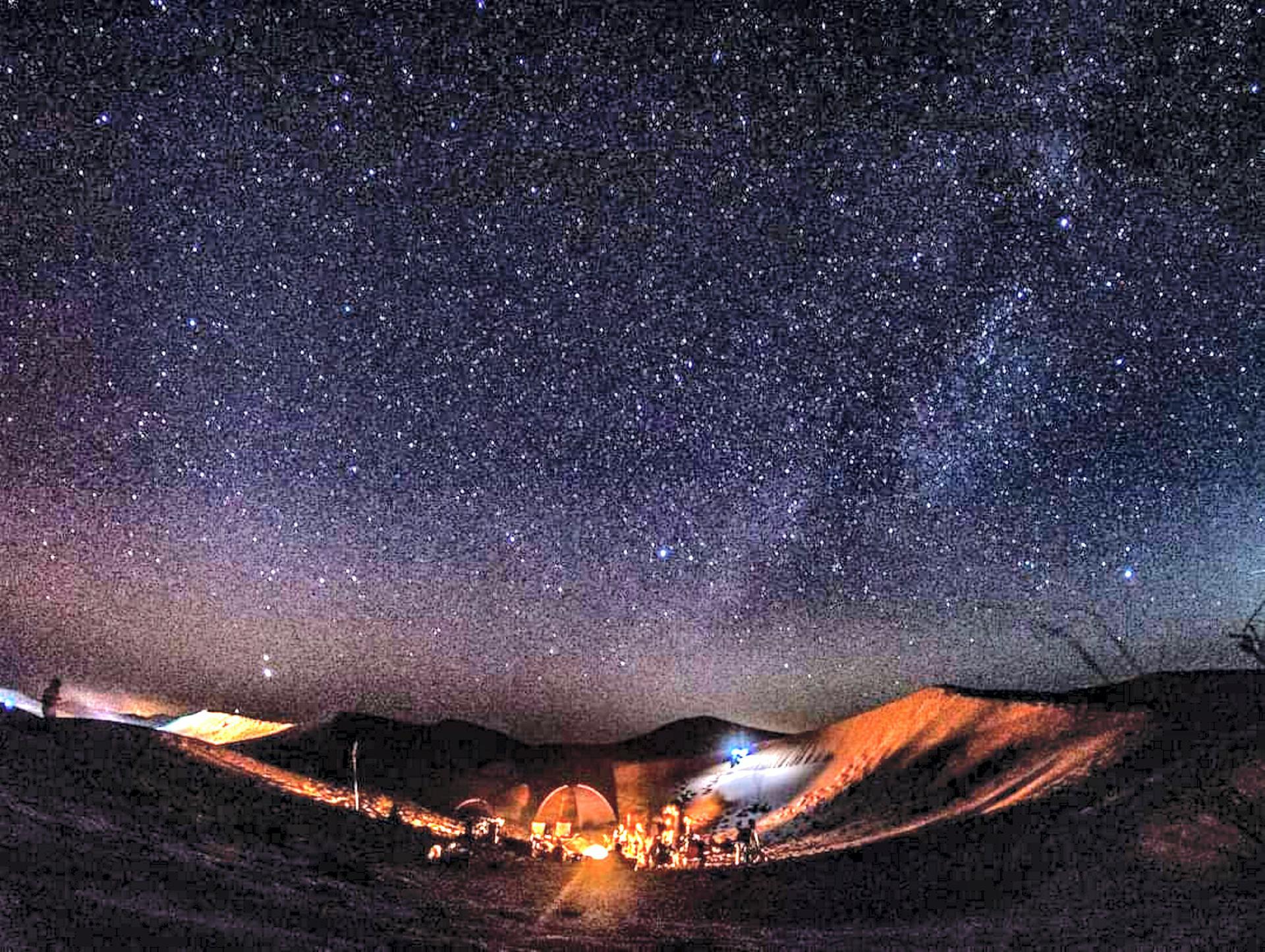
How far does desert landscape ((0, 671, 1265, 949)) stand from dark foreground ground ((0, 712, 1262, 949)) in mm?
53

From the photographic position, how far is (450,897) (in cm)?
1083

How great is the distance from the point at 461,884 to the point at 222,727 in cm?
4751

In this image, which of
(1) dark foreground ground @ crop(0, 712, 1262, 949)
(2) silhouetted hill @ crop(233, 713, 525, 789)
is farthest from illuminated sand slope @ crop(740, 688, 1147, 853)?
(2) silhouetted hill @ crop(233, 713, 525, 789)

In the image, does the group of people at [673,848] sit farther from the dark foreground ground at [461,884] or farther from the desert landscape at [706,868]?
the dark foreground ground at [461,884]

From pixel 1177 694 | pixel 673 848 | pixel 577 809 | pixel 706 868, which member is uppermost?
pixel 1177 694

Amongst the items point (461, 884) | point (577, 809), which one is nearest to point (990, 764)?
point (577, 809)

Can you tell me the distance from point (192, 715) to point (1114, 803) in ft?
198

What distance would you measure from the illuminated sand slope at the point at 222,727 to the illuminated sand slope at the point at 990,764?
1064 inches

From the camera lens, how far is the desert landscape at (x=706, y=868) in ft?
25.1

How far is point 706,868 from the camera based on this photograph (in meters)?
16.3

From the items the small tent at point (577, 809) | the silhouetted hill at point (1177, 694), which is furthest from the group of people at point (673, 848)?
the silhouetted hill at point (1177, 694)

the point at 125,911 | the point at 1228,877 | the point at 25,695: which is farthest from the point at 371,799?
the point at 25,695

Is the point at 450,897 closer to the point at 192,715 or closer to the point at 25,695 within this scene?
the point at 192,715

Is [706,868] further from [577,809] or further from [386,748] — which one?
[386,748]
